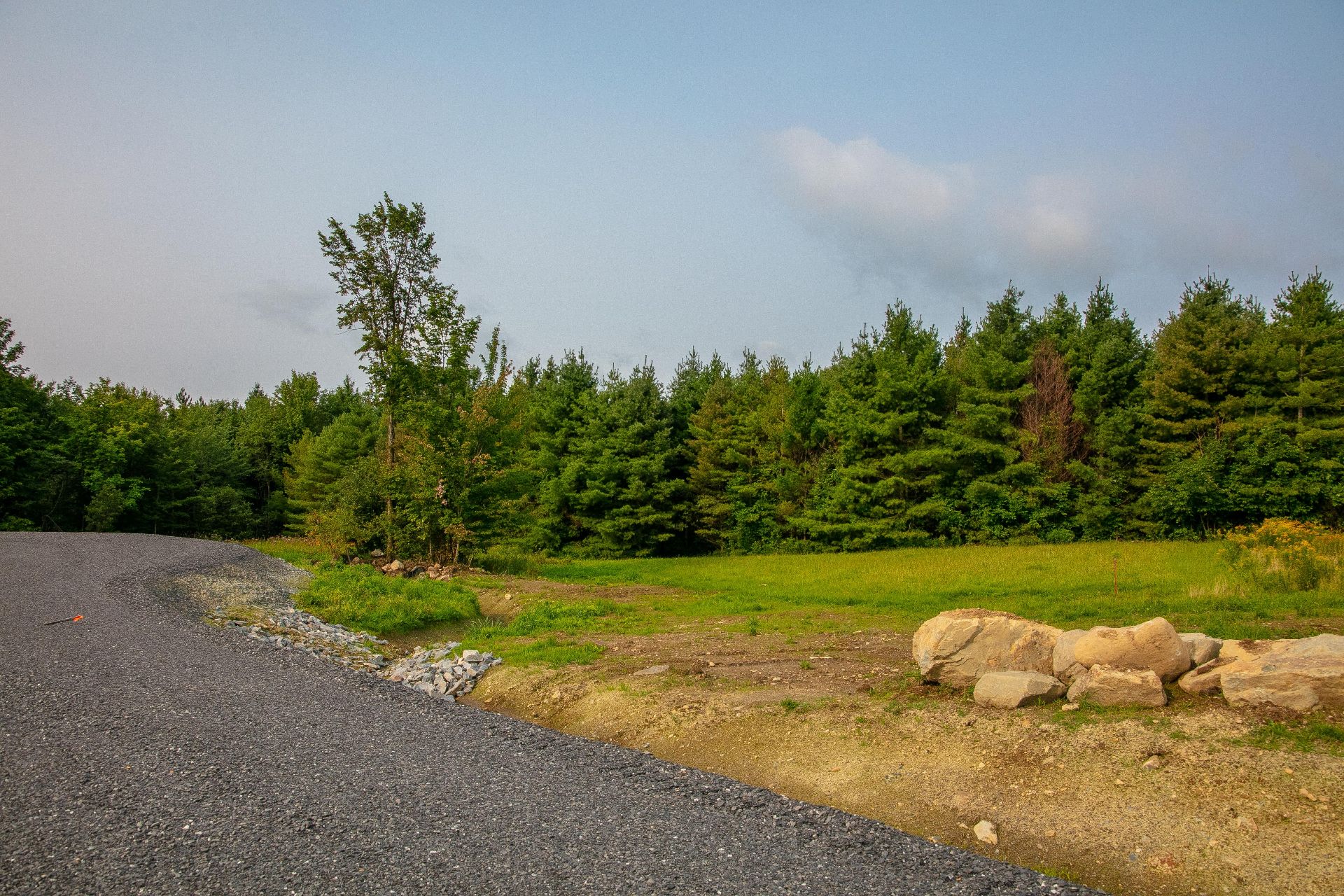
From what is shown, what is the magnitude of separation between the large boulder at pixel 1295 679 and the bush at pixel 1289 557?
29.9 feet

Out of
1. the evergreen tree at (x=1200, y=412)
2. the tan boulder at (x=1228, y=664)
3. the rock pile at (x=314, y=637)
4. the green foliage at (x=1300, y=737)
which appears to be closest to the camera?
the green foliage at (x=1300, y=737)

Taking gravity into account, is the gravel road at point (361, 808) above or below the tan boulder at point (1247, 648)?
below

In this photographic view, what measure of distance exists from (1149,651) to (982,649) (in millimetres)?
1777

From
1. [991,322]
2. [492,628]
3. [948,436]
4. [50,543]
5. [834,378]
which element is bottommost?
[492,628]

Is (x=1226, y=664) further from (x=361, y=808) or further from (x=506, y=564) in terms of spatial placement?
(x=506, y=564)

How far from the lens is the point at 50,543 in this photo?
22.3 meters

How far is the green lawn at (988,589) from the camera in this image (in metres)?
12.7

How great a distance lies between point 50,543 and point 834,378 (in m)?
39.3

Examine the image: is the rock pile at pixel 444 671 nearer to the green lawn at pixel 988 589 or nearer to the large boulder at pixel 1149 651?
the green lawn at pixel 988 589

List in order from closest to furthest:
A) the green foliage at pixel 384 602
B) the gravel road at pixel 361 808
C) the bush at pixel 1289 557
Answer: the gravel road at pixel 361 808, the bush at pixel 1289 557, the green foliage at pixel 384 602

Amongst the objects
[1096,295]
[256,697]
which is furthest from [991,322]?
[256,697]

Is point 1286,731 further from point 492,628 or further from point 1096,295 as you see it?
point 1096,295

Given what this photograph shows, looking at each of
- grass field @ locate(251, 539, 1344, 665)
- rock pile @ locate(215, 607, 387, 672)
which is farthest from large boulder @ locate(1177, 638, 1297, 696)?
rock pile @ locate(215, 607, 387, 672)

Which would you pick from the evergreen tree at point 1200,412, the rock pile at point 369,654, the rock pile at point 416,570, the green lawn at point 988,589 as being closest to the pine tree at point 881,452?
the green lawn at point 988,589
